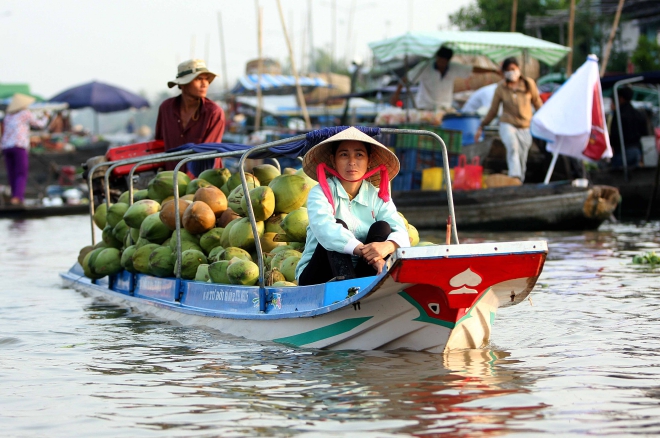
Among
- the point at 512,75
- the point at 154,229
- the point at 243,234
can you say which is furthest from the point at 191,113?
the point at 512,75

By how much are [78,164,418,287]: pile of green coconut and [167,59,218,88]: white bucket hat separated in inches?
44.9

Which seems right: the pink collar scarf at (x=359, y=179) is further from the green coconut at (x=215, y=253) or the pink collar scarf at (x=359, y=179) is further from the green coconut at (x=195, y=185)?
the green coconut at (x=195, y=185)

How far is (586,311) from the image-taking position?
6477mm

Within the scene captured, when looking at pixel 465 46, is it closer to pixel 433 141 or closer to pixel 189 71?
pixel 433 141

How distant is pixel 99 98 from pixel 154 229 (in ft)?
71.8

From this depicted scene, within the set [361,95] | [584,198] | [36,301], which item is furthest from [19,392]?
[361,95]

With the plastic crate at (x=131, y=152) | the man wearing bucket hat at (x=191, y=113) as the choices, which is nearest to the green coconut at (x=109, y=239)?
the plastic crate at (x=131, y=152)

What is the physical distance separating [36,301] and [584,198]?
7.09m

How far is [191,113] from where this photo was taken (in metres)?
8.60

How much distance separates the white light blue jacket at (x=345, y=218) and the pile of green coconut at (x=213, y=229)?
67cm

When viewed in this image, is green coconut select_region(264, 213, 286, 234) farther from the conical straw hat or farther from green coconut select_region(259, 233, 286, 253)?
the conical straw hat

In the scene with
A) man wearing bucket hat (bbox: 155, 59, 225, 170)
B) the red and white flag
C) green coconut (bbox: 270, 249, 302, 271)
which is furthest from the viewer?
the red and white flag

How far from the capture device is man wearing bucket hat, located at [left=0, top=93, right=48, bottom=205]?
16.3m

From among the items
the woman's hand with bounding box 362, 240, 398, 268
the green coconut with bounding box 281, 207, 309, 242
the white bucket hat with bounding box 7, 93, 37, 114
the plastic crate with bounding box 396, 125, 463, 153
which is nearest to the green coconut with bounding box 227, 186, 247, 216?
the green coconut with bounding box 281, 207, 309, 242
